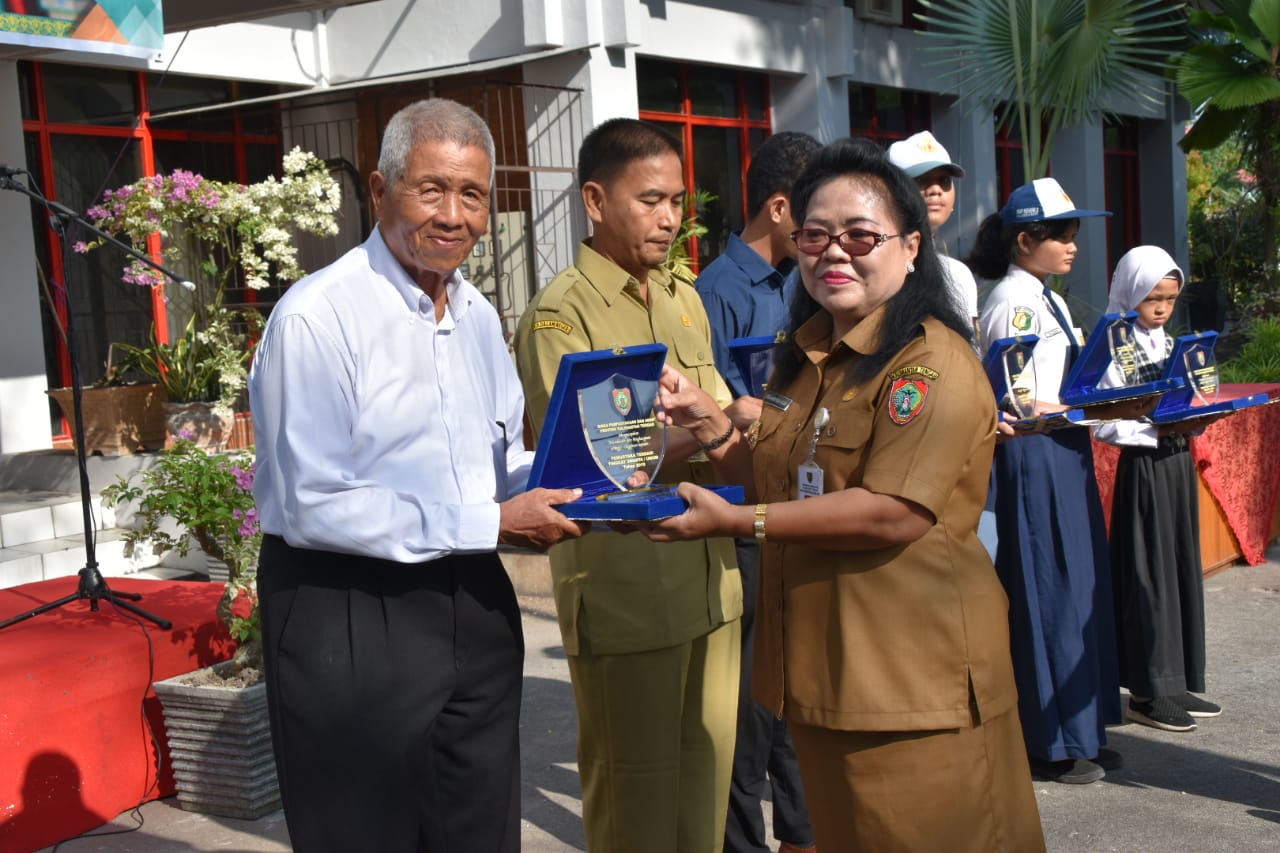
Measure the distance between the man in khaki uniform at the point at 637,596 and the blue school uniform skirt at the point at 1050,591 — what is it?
1.52 m

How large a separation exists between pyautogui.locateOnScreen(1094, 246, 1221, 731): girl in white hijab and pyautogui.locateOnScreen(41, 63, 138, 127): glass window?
7713 mm

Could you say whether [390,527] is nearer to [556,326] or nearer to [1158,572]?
[556,326]

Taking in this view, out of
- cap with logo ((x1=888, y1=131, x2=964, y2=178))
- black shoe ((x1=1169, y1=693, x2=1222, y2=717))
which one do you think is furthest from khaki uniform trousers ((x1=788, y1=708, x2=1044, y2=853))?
black shoe ((x1=1169, y1=693, x2=1222, y2=717))

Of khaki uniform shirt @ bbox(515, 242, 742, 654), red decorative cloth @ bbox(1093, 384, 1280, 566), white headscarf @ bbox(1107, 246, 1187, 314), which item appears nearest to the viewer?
khaki uniform shirt @ bbox(515, 242, 742, 654)

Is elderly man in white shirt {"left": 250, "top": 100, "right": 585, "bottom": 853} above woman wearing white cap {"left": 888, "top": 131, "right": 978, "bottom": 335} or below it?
below

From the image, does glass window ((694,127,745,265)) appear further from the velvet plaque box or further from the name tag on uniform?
the name tag on uniform

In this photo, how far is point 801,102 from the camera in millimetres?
13555

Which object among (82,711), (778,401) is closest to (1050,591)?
(778,401)

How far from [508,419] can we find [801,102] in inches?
447

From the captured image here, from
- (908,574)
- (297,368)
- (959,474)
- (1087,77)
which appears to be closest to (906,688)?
(908,574)

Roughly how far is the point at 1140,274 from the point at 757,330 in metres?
1.82

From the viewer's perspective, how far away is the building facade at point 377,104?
9203 millimetres

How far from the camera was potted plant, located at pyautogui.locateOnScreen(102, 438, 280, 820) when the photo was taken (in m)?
4.37

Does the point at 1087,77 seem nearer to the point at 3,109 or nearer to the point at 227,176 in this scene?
the point at 227,176
